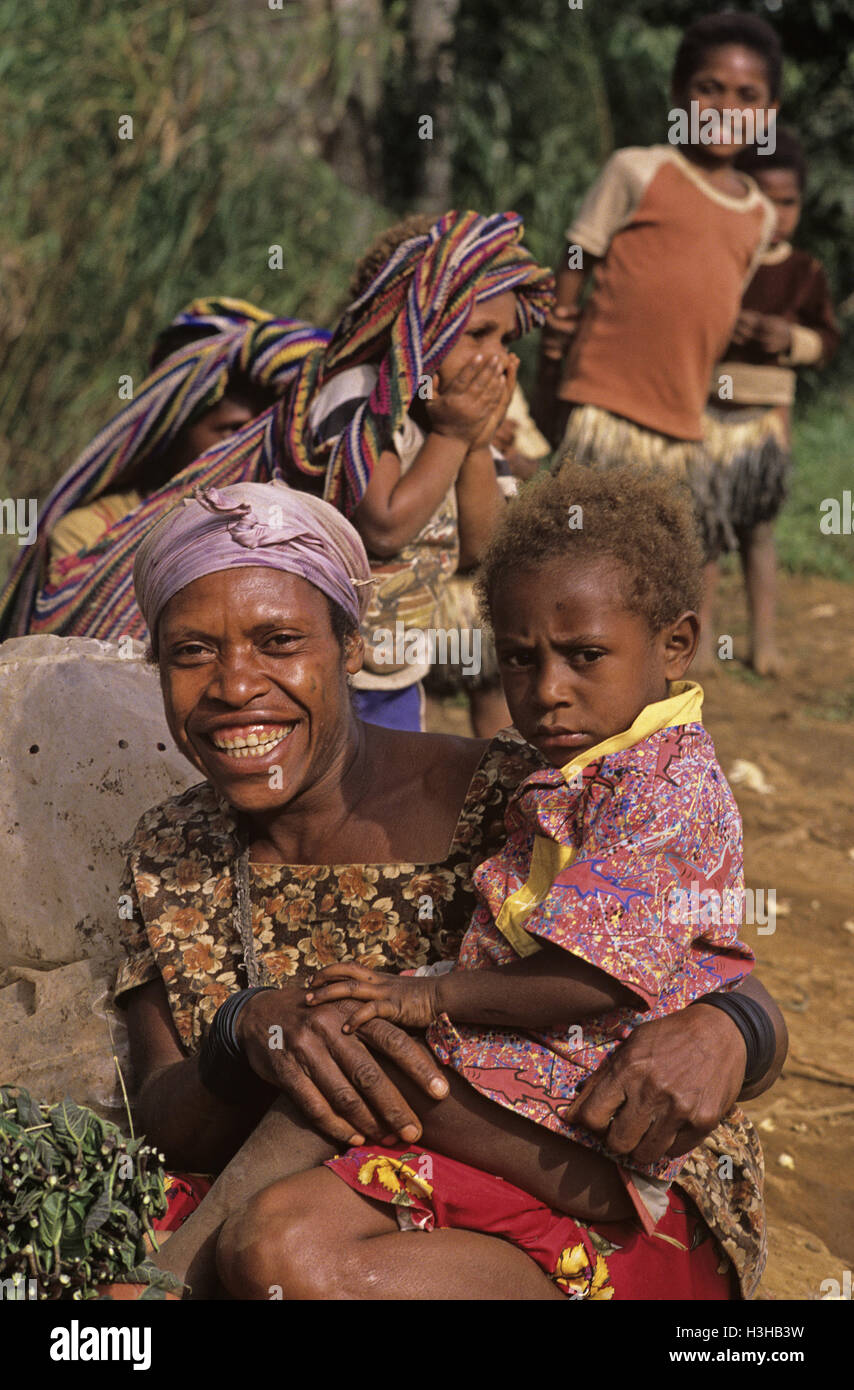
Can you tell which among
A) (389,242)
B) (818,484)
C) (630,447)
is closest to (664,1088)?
(389,242)

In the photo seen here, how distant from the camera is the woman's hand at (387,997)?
2.18 meters

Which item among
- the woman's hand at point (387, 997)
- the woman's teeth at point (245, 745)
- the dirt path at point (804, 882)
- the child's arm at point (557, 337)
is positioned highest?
the child's arm at point (557, 337)

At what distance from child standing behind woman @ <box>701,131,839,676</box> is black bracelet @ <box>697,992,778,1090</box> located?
15.7 ft

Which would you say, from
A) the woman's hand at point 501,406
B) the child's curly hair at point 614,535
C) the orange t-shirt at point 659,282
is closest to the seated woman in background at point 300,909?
the child's curly hair at point 614,535

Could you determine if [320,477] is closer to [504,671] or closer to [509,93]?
[504,671]

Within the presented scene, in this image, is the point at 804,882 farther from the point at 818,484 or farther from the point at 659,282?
the point at 818,484

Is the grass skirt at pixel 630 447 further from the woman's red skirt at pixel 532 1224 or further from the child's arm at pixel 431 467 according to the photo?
the woman's red skirt at pixel 532 1224

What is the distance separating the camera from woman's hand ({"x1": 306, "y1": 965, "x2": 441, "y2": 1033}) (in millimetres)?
2178

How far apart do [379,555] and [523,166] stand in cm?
737

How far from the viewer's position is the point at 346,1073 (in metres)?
2.19

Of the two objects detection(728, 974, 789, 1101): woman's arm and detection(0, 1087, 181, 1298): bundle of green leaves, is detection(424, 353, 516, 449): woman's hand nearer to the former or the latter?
detection(728, 974, 789, 1101): woman's arm

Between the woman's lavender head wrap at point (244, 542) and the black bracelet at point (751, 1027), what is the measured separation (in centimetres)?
90

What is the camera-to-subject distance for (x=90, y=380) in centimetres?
746
